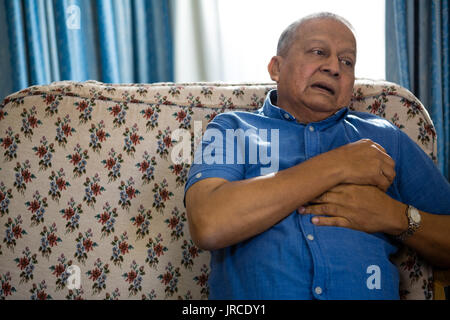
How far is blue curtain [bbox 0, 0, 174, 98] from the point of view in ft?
7.02

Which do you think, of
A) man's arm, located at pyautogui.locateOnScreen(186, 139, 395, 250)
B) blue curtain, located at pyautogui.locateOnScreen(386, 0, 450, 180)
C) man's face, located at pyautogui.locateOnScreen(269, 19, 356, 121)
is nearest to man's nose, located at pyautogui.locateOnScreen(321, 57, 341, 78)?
man's face, located at pyautogui.locateOnScreen(269, 19, 356, 121)

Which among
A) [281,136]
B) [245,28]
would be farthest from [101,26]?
[281,136]

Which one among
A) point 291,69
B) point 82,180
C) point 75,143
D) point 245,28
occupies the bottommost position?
point 82,180

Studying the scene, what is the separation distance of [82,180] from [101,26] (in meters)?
1.40

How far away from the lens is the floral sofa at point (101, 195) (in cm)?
113

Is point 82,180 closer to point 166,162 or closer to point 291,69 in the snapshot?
point 166,162

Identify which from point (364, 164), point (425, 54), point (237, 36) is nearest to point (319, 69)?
point (364, 164)

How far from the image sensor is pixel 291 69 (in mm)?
1153

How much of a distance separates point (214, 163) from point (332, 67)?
46 centimetres

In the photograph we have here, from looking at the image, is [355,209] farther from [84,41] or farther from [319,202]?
[84,41]

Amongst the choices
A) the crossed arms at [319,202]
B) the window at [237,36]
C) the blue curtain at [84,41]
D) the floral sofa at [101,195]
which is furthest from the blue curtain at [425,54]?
the blue curtain at [84,41]

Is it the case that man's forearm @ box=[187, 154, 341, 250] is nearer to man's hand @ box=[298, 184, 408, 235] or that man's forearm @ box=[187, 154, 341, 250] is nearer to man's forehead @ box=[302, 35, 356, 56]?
man's hand @ box=[298, 184, 408, 235]

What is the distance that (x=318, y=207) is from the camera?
3.00 ft

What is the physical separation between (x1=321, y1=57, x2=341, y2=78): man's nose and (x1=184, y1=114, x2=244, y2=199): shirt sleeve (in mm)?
352
